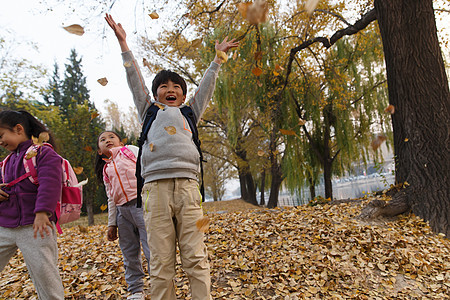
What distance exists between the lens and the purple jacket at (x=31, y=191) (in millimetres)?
1644

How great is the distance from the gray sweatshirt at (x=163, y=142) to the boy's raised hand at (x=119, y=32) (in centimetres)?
6

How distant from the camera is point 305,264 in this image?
2.77 m

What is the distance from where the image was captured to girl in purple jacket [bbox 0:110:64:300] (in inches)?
63.6

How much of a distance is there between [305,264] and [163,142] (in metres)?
1.93

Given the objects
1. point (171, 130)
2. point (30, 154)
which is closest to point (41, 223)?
point (30, 154)

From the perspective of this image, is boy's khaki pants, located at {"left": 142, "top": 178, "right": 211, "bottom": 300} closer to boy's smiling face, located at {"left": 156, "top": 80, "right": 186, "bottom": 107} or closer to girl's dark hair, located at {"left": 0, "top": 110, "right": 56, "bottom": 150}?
boy's smiling face, located at {"left": 156, "top": 80, "right": 186, "bottom": 107}

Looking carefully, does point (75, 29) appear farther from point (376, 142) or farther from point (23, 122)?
point (376, 142)

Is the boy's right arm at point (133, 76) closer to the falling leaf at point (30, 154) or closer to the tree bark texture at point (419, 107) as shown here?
the falling leaf at point (30, 154)

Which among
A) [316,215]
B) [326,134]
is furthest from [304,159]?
[316,215]

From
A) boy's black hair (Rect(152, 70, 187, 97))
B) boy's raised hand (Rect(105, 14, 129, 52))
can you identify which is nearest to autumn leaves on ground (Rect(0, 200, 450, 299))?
boy's black hair (Rect(152, 70, 187, 97))

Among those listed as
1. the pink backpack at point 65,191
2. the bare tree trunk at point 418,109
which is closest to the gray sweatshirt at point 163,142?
the pink backpack at point 65,191

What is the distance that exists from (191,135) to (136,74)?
568 millimetres

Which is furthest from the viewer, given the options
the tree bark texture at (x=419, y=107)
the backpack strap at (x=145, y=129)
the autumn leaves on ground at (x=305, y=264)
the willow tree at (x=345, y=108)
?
the willow tree at (x=345, y=108)

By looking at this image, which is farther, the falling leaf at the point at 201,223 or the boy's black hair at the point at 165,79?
the boy's black hair at the point at 165,79
